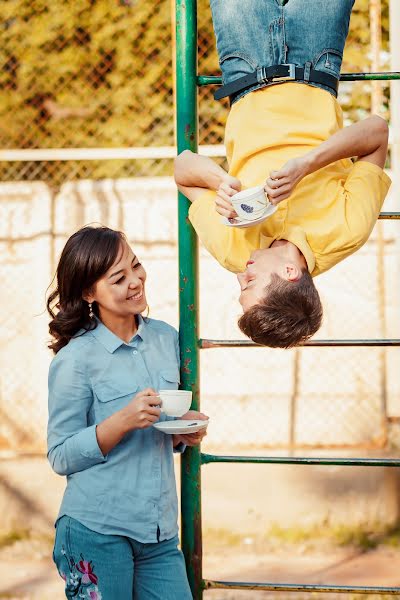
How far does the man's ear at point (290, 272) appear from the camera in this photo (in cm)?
225

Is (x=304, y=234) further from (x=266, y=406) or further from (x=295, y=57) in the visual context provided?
(x=266, y=406)

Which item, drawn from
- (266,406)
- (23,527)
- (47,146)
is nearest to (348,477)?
(266,406)

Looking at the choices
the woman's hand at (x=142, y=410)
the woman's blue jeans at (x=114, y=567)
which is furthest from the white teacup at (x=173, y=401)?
the woman's blue jeans at (x=114, y=567)

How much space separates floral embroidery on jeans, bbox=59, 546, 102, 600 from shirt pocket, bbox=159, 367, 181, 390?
504mm

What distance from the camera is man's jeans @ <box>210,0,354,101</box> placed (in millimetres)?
2436

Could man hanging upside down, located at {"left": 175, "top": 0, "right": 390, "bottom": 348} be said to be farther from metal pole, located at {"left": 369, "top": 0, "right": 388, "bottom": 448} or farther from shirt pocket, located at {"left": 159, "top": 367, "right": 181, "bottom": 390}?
metal pole, located at {"left": 369, "top": 0, "right": 388, "bottom": 448}

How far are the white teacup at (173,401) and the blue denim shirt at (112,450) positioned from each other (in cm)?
16

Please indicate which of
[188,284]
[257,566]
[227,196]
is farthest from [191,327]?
[257,566]

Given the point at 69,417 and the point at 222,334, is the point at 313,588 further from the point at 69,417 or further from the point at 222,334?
the point at 222,334

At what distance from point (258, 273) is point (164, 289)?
3841mm

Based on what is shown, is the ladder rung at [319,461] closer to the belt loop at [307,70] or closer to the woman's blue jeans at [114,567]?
the woman's blue jeans at [114,567]

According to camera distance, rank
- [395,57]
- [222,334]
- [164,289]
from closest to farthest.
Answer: [395,57]
[222,334]
[164,289]

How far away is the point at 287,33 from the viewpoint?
2.45 m

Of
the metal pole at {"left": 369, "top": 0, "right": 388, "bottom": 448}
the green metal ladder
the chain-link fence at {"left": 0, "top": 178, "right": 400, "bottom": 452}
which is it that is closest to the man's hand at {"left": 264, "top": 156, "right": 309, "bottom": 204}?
the green metal ladder
